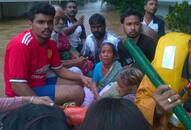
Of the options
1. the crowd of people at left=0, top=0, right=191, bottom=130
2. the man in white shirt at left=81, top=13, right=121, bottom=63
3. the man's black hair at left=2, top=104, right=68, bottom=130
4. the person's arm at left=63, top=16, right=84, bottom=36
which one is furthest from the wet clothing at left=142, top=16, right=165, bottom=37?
the man's black hair at left=2, top=104, right=68, bottom=130

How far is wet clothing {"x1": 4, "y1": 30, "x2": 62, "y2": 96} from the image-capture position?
12.0 feet

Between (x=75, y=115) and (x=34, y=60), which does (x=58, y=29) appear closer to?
(x=34, y=60)

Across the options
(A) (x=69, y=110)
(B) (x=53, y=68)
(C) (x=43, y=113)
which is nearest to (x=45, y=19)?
(B) (x=53, y=68)

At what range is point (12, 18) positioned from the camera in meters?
27.2

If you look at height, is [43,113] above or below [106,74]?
above

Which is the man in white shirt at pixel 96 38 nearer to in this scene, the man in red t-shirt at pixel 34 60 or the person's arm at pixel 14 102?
the man in red t-shirt at pixel 34 60

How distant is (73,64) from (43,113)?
11.0 ft

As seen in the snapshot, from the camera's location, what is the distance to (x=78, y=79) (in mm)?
3996

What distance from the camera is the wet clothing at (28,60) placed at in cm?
365

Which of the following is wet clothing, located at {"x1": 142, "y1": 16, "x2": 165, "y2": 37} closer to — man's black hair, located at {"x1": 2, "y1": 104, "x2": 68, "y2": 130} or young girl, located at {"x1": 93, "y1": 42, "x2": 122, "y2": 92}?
young girl, located at {"x1": 93, "y1": 42, "x2": 122, "y2": 92}

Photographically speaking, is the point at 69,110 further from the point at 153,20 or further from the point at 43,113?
the point at 153,20

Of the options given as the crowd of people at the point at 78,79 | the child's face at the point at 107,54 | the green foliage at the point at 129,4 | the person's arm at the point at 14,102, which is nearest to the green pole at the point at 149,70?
the crowd of people at the point at 78,79

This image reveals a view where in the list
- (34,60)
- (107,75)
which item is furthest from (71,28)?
(34,60)

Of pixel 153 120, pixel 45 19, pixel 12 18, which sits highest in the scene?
pixel 45 19
